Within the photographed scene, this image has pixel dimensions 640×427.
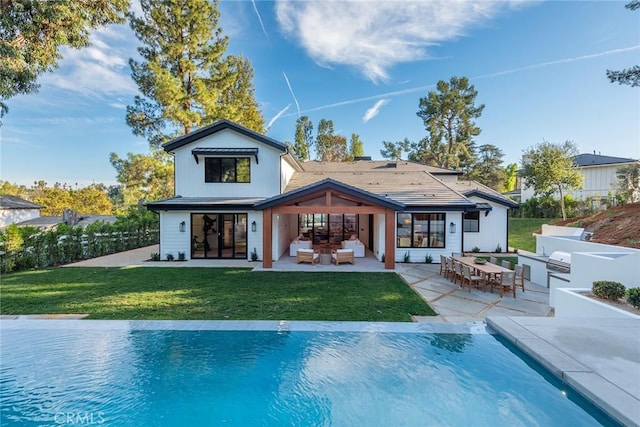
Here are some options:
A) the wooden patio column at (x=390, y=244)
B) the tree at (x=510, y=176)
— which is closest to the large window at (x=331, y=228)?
the wooden patio column at (x=390, y=244)

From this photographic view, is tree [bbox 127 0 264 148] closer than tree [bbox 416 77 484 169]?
Yes

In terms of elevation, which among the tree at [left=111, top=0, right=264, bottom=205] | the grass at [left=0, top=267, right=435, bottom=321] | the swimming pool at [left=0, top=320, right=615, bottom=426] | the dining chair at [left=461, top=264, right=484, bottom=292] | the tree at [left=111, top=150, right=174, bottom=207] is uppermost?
the tree at [left=111, top=0, right=264, bottom=205]

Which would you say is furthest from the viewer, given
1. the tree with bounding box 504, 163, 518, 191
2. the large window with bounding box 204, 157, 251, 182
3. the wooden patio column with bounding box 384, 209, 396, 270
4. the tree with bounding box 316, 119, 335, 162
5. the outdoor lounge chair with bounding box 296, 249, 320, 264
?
the tree with bounding box 504, 163, 518, 191

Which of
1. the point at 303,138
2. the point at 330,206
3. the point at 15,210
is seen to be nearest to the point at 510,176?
the point at 303,138

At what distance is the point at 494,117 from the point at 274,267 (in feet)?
111

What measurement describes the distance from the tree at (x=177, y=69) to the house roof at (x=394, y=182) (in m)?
9.63

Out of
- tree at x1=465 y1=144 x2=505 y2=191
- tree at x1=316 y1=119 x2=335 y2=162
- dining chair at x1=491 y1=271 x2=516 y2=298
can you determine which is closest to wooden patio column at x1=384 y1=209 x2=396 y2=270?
dining chair at x1=491 y1=271 x2=516 y2=298

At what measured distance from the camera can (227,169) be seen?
15750mm

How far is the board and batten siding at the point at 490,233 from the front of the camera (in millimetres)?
17125

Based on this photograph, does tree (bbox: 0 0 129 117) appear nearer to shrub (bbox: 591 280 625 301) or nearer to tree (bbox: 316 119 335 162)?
shrub (bbox: 591 280 625 301)

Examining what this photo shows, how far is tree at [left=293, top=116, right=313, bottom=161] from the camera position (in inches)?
1805

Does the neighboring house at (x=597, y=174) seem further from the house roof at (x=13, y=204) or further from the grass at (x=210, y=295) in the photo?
the house roof at (x=13, y=204)

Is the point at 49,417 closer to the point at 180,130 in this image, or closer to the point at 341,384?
the point at 341,384

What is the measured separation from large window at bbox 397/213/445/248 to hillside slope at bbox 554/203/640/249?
19.3 ft
